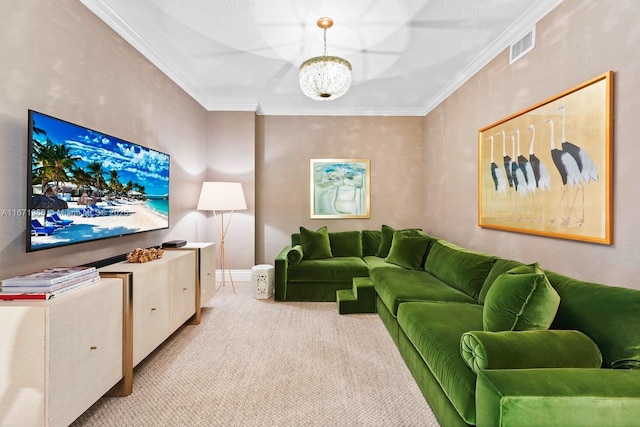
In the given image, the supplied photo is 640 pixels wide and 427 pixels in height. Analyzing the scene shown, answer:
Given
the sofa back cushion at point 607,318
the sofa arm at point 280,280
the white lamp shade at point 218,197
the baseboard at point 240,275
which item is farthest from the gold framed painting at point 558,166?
the baseboard at point 240,275

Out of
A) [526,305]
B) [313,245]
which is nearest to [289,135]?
[313,245]

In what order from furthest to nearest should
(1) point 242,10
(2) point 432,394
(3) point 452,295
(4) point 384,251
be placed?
(4) point 384,251 < (3) point 452,295 < (1) point 242,10 < (2) point 432,394

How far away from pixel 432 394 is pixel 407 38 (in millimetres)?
2871

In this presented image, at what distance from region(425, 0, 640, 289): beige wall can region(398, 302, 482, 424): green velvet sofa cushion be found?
736 mm

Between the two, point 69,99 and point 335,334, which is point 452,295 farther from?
point 69,99

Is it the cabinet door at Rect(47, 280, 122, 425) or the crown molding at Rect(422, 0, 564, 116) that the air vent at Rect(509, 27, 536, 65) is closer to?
the crown molding at Rect(422, 0, 564, 116)

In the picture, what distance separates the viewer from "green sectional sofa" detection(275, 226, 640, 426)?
1085mm

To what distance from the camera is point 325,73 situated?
2.53 m

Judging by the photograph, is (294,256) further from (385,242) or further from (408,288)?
(408,288)

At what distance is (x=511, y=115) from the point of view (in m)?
2.70

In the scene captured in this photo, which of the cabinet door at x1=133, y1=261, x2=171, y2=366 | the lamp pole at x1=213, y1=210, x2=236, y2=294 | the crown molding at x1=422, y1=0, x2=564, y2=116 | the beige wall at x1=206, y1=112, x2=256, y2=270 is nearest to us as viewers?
the cabinet door at x1=133, y1=261, x2=171, y2=366

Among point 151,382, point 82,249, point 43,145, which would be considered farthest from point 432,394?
point 43,145

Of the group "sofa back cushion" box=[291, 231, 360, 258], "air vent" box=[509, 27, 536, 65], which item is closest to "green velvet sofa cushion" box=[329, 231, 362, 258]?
"sofa back cushion" box=[291, 231, 360, 258]

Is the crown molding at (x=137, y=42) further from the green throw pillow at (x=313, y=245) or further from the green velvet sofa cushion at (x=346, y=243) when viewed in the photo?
the green velvet sofa cushion at (x=346, y=243)
